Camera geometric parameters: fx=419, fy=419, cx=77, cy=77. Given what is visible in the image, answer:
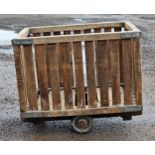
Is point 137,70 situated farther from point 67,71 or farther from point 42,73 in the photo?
point 42,73

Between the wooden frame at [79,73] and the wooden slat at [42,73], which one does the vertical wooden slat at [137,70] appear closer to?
the wooden frame at [79,73]

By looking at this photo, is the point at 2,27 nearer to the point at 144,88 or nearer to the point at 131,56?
the point at 144,88

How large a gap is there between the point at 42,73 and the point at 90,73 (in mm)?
557

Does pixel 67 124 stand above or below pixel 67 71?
below

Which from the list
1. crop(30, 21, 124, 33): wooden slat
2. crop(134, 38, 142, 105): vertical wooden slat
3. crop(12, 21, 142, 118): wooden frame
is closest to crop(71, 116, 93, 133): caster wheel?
crop(12, 21, 142, 118): wooden frame

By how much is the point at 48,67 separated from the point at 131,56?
0.97 metres

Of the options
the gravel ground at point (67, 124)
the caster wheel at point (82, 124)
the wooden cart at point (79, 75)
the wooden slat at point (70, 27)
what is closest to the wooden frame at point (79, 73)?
the wooden cart at point (79, 75)

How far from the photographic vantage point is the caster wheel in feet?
16.6

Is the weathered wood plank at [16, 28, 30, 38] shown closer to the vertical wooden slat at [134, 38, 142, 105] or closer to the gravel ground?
the gravel ground

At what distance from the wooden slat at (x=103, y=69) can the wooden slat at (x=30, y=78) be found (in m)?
0.77

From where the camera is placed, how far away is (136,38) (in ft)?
15.6

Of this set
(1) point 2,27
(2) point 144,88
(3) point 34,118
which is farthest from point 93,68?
(1) point 2,27

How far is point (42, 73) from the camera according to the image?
Answer: 4.86 metres

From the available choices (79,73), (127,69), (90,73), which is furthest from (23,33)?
(127,69)
